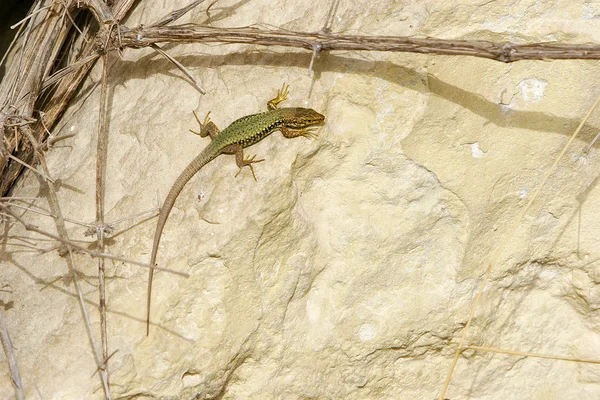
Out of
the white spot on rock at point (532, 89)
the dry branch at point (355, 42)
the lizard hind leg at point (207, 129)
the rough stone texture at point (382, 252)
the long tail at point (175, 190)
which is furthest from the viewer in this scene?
the lizard hind leg at point (207, 129)

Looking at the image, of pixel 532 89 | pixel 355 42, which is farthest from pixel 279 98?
pixel 532 89

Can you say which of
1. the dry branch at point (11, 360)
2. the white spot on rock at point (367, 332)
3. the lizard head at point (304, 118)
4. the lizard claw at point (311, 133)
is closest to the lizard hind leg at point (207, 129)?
the lizard head at point (304, 118)

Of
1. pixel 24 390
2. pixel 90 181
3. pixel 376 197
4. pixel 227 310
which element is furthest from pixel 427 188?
pixel 24 390

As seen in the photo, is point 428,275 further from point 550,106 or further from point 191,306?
point 191,306

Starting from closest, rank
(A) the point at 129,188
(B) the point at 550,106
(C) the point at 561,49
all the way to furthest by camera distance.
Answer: (C) the point at 561,49
(B) the point at 550,106
(A) the point at 129,188

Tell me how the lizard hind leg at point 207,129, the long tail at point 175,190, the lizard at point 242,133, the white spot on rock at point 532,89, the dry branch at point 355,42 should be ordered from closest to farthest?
the dry branch at point 355,42 → the white spot on rock at point 532,89 → the long tail at point 175,190 → the lizard at point 242,133 → the lizard hind leg at point 207,129

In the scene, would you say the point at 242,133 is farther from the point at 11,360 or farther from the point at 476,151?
the point at 11,360

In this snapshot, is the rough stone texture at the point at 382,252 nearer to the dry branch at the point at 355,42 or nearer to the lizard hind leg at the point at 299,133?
the lizard hind leg at the point at 299,133

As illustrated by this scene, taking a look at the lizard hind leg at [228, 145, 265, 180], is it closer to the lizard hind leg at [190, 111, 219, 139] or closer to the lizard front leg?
the lizard hind leg at [190, 111, 219, 139]

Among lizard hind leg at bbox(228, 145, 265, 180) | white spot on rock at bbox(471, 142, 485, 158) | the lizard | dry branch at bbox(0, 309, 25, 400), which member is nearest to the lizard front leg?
the lizard
